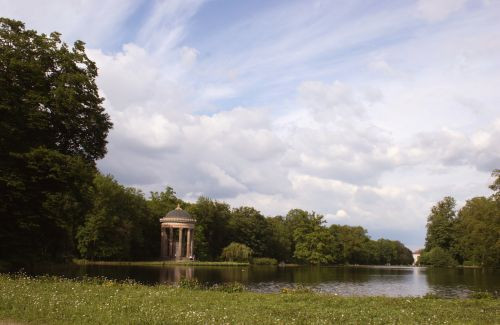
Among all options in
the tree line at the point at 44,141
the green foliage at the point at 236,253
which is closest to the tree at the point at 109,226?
the green foliage at the point at 236,253

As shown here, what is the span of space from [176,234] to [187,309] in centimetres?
8230

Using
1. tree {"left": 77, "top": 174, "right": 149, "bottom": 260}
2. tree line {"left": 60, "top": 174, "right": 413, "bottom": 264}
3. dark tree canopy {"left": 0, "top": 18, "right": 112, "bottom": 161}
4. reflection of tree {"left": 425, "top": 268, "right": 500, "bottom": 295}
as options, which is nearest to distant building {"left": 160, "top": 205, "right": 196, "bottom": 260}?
tree line {"left": 60, "top": 174, "right": 413, "bottom": 264}

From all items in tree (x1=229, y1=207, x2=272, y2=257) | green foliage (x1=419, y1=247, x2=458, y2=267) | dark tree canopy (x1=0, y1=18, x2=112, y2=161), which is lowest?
green foliage (x1=419, y1=247, x2=458, y2=267)

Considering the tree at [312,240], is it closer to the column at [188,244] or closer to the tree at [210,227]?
the tree at [210,227]

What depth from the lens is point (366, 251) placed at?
495 feet

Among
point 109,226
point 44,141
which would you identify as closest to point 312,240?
point 109,226

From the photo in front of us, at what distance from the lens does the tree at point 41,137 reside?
94.5 ft

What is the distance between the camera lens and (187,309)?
15.4 meters

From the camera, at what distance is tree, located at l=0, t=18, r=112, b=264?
94.5 feet

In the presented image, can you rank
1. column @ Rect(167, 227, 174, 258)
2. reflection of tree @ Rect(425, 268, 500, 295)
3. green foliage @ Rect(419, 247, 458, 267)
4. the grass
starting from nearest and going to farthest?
the grass < reflection of tree @ Rect(425, 268, 500, 295) < column @ Rect(167, 227, 174, 258) < green foliage @ Rect(419, 247, 458, 267)

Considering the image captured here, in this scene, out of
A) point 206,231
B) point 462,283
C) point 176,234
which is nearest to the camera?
point 462,283

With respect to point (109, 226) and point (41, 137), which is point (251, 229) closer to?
point (109, 226)

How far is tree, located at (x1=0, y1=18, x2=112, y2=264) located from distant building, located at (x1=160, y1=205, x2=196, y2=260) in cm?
5681

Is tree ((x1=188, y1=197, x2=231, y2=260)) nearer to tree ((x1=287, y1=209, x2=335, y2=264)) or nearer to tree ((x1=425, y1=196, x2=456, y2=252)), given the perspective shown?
tree ((x1=287, y1=209, x2=335, y2=264))
